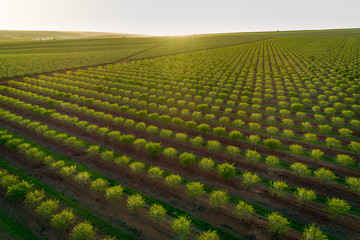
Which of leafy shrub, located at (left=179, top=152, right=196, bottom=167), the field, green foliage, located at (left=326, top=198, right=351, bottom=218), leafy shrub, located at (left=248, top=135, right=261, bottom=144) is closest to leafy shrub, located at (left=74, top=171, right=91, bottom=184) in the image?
the field

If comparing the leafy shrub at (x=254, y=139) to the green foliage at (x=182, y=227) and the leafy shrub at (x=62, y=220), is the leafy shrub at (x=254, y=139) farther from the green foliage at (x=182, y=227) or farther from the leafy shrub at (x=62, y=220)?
the leafy shrub at (x=62, y=220)

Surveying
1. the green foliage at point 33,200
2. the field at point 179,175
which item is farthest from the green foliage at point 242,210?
the green foliage at point 33,200

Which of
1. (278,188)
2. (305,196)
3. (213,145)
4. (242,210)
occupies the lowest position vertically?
(242,210)

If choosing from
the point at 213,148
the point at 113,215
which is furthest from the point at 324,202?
the point at 113,215

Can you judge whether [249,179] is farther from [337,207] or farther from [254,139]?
[254,139]

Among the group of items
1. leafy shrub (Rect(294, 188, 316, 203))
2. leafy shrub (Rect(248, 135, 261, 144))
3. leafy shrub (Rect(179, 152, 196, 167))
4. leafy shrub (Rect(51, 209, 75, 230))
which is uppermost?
leafy shrub (Rect(248, 135, 261, 144))

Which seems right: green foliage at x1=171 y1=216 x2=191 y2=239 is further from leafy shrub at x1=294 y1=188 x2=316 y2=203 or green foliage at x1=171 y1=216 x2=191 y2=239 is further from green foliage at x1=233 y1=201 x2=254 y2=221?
leafy shrub at x1=294 y1=188 x2=316 y2=203

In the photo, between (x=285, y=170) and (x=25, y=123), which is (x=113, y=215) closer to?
(x=285, y=170)

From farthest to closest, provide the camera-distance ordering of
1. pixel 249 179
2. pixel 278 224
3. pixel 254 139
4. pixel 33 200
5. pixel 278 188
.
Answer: pixel 254 139
pixel 249 179
pixel 278 188
pixel 33 200
pixel 278 224

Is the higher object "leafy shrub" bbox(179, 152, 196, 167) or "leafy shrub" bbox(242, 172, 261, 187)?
"leafy shrub" bbox(179, 152, 196, 167)

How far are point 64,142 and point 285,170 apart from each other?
1491 inches

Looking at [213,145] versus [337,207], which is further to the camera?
[213,145]

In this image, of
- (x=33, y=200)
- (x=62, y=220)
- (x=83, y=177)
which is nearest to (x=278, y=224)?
(x=62, y=220)

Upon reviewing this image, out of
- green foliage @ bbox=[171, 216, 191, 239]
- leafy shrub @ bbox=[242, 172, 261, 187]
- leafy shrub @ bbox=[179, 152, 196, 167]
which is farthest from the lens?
leafy shrub @ bbox=[179, 152, 196, 167]
